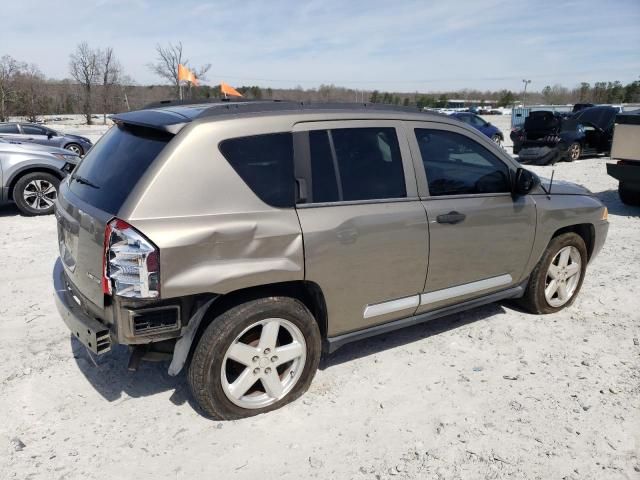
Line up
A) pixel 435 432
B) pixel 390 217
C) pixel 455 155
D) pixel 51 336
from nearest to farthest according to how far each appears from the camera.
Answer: pixel 435 432, pixel 390 217, pixel 455 155, pixel 51 336

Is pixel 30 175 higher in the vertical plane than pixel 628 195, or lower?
higher

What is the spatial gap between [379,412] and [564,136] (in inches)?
604

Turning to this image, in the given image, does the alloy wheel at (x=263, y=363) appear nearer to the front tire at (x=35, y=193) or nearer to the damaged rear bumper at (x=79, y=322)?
the damaged rear bumper at (x=79, y=322)

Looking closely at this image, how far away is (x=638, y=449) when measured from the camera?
2.76m

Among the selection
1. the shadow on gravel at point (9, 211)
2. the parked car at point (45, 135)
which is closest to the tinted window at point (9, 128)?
the parked car at point (45, 135)

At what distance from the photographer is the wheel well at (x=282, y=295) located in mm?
2824

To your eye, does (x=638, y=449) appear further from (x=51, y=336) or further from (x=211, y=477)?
(x=51, y=336)

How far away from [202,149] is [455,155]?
200cm

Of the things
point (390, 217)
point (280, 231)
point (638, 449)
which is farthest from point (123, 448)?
point (638, 449)

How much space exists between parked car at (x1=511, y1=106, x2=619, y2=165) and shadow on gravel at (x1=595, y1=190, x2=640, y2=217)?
4925 mm

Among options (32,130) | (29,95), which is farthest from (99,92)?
(32,130)

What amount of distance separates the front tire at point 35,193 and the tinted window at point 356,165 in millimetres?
6707

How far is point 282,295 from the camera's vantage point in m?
2.98

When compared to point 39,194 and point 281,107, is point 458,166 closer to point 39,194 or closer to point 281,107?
point 281,107
